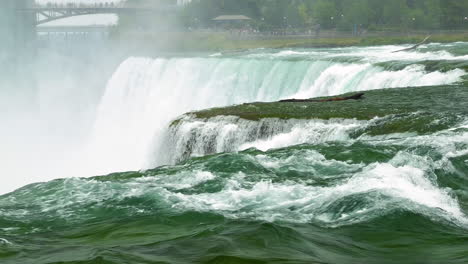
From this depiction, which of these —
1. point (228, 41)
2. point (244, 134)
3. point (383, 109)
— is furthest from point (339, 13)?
point (244, 134)

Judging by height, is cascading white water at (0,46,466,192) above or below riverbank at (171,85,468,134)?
below

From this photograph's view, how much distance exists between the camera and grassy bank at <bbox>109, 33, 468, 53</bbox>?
2714 inches

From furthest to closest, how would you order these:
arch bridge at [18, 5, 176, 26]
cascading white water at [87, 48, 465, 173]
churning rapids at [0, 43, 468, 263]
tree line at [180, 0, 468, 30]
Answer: arch bridge at [18, 5, 176, 26] → tree line at [180, 0, 468, 30] → cascading white water at [87, 48, 465, 173] → churning rapids at [0, 43, 468, 263]

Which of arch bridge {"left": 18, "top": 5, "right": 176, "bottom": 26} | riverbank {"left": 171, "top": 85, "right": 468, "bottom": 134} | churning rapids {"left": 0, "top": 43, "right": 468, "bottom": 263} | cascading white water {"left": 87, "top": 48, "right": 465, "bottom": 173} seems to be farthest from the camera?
arch bridge {"left": 18, "top": 5, "right": 176, "bottom": 26}

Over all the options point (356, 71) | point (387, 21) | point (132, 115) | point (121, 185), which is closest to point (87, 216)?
point (121, 185)

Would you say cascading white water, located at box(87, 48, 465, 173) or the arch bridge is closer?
cascading white water, located at box(87, 48, 465, 173)

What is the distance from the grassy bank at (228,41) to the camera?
2714 inches

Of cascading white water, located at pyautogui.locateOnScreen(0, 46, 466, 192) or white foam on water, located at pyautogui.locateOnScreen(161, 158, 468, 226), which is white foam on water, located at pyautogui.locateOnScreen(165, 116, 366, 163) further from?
white foam on water, located at pyautogui.locateOnScreen(161, 158, 468, 226)

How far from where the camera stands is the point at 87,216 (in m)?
14.7

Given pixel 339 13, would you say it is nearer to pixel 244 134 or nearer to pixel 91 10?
pixel 91 10

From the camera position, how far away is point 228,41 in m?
87.9

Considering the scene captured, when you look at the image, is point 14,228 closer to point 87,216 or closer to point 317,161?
point 87,216

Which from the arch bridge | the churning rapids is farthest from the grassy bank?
the churning rapids

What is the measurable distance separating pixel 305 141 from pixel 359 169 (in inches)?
209
